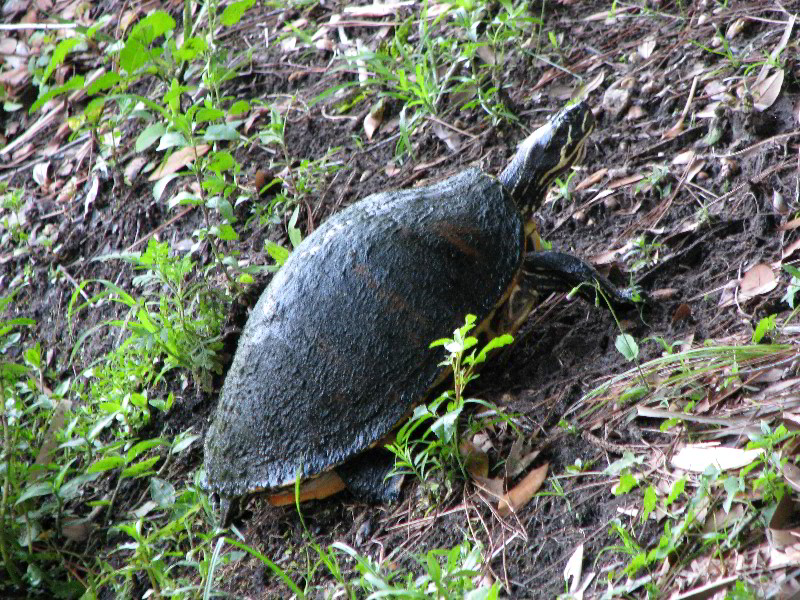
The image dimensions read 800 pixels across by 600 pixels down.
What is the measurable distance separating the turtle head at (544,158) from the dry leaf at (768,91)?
94 cm

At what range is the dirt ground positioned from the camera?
3.29m

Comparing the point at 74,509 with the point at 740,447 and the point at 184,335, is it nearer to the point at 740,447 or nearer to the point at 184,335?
the point at 184,335

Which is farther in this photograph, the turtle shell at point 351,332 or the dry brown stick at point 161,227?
the dry brown stick at point 161,227

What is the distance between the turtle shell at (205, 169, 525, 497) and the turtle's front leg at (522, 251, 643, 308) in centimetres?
13

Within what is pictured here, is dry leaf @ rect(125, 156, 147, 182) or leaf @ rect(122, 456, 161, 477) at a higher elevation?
dry leaf @ rect(125, 156, 147, 182)

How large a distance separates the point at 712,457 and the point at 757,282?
1.17m

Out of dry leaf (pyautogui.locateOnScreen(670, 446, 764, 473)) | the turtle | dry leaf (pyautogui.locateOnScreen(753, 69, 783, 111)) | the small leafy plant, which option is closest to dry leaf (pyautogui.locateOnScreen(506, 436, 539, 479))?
the small leafy plant

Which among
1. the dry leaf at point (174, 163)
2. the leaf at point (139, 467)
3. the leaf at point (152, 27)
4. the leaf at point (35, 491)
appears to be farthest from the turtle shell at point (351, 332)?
the dry leaf at point (174, 163)

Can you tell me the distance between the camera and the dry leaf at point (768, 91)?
454 centimetres

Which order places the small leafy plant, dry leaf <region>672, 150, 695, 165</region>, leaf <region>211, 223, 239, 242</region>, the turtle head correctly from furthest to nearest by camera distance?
leaf <region>211, 223, 239, 242</region> → dry leaf <region>672, 150, 695, 165</region> → the turtle head → the small leafy plant

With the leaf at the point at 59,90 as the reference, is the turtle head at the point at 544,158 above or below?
below

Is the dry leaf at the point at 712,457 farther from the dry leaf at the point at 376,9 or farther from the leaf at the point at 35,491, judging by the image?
the dry leaf at the point at 376,9

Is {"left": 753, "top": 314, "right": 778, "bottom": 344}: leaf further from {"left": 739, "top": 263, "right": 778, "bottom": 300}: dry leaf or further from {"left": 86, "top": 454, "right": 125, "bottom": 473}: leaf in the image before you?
{"left": 86, "top": 454, "right": 125, "bottom": 473}: leaf

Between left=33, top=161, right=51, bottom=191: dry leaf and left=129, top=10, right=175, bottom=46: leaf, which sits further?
left=33, top=161, right=51, bottom=191: dry leaf
